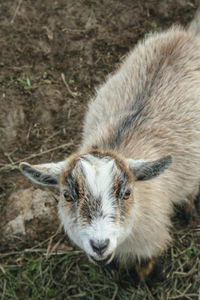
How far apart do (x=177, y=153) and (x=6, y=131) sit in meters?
2.32

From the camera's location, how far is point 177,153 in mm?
3670

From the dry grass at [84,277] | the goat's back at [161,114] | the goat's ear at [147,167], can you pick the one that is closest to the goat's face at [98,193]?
the goat's ear at [147,167]

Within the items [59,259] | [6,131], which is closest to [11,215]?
[59,259]

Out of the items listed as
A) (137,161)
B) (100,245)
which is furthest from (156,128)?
(100,245)

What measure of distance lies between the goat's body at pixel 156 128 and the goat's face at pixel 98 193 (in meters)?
0.32

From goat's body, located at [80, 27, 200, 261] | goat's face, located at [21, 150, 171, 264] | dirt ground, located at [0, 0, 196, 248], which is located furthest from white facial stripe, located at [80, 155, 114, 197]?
dirt ground, located at [0, 0, 196, 248]

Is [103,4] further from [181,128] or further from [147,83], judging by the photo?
[181,128]

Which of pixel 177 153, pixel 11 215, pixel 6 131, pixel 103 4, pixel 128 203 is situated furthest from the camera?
pixel 103 4

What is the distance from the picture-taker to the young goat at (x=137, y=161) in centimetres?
274

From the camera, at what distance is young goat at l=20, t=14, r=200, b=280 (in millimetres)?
2742

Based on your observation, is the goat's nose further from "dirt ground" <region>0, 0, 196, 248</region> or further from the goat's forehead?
"dirt ground" <region>0, 0, 196, 248</region>

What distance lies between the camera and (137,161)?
9.98 feet

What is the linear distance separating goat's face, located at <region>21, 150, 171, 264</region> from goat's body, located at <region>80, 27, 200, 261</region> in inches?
12.5

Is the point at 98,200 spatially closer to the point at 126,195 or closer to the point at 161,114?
the point at 126,195
